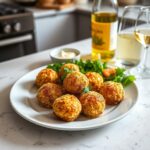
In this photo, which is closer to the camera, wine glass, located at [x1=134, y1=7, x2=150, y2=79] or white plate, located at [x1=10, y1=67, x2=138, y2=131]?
white plate, located at [x1=10, y1=67, x2=138, y2=131]

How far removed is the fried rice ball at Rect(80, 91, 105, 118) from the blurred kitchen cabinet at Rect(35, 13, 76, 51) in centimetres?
143

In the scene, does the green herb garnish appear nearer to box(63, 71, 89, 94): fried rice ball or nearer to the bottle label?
box(63, 71, 89, 94): fried rice ball

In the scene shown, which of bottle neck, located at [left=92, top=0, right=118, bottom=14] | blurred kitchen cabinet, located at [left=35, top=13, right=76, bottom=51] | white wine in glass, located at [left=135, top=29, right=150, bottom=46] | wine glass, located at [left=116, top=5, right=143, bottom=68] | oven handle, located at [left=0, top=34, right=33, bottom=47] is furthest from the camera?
blurred kitchen cabinet, located at [left=35, top=13, right=76, bottom=51]

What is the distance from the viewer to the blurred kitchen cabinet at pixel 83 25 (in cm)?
208

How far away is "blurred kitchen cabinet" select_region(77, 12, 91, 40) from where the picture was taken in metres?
2.08

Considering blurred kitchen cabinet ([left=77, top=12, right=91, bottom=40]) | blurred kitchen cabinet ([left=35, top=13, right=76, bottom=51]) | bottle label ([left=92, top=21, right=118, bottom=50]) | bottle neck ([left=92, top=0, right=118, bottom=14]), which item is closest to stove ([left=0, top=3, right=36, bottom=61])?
blurred kitchen cabinet ([left=35, top=13, right=76, bottom=51])

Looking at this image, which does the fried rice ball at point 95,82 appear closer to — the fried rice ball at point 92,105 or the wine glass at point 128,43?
the fried rice ball at point 92,105

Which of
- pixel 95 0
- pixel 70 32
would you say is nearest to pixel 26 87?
pixel 95 0

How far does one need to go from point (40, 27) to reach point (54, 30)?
0.50 ft

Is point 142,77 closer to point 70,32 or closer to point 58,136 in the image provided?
point 58,136

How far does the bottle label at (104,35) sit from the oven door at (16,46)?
933mm

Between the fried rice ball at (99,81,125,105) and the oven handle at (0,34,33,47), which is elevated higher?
the fried rice ball at (99,81,125,105)

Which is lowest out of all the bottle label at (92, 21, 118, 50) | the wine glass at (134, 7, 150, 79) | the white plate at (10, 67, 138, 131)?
the white plate at (10, 67, 138, 131)

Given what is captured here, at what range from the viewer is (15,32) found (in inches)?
68.9
